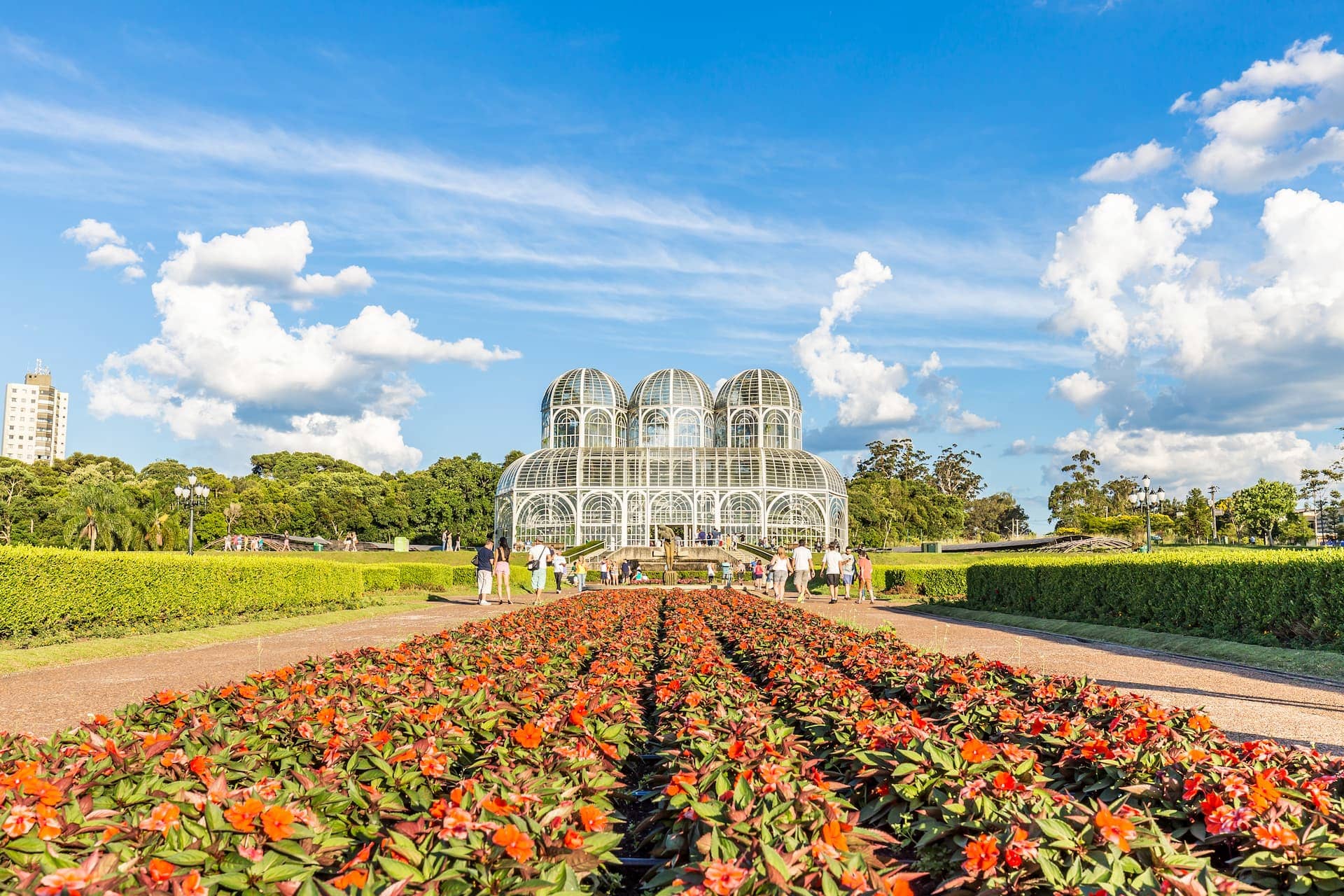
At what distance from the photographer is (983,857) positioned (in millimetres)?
2545

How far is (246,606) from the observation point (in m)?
16.8

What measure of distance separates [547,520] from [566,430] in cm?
764

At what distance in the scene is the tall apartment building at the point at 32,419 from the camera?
164 meters

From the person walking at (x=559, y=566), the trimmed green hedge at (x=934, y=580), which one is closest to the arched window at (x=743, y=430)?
the trimmed green hedge at (x=934, y=580)

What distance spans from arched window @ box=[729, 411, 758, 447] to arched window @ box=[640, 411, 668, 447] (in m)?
3.90

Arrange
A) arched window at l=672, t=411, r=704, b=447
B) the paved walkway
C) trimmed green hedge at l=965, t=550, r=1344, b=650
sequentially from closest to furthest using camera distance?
1. the paved walkway
2. trimmed green hedge at l=965, t=550, r=1344, b=650
3. arched window at l=672, t=411, r=704, b=447

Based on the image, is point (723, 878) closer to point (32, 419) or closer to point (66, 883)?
point (66, 883)

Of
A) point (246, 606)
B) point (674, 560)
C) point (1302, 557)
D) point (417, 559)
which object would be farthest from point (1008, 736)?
point (417, 559)

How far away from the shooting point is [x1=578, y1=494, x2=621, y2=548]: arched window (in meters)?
45.1

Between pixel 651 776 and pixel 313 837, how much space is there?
152 centimetres

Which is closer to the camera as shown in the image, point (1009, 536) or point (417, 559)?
point (417, 559)

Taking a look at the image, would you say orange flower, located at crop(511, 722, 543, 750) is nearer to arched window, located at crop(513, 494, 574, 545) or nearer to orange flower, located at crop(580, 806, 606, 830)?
orange flower, located at crop(580, 806, 606, 830)

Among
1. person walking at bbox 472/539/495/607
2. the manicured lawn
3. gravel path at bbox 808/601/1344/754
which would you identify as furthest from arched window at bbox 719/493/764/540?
gravel path at bbox 808/601/1344/754

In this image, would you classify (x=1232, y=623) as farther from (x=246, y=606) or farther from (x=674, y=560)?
(x=674, y=560)
